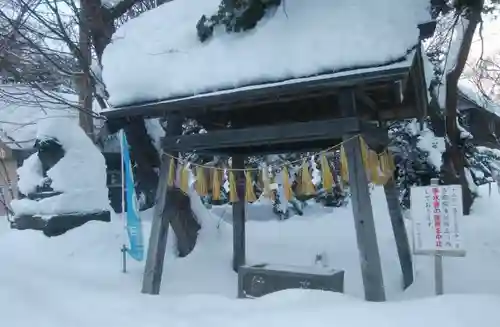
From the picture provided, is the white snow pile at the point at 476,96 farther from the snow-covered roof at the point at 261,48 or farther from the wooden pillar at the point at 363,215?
the wooden pillar at the point at 363,215

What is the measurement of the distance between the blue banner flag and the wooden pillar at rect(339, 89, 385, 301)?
3.45 meters

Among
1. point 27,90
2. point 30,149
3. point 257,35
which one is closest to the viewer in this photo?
point 257,35

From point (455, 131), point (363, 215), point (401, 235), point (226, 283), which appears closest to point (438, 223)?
point (363, 215)

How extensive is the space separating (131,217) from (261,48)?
3289mm

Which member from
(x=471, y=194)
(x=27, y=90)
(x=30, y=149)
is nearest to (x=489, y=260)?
(x=471, y=194)

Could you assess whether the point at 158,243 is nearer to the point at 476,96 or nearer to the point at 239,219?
the point at 239,219

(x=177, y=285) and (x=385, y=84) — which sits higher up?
(x=385, y=84)

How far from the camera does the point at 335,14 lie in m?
5.81

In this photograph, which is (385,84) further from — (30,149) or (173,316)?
(30,149)

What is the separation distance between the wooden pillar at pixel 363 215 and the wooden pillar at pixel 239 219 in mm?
2864

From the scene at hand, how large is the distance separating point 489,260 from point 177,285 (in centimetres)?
527

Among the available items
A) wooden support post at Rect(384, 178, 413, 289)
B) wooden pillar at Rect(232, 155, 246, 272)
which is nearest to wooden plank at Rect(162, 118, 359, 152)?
wooden pillar at Rect(232, 155, 246, 272)

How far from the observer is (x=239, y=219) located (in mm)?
8188

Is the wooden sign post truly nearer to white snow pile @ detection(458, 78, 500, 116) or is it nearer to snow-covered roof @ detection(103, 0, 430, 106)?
snow-covered roof @ detection(103, 0, 430, 106)
